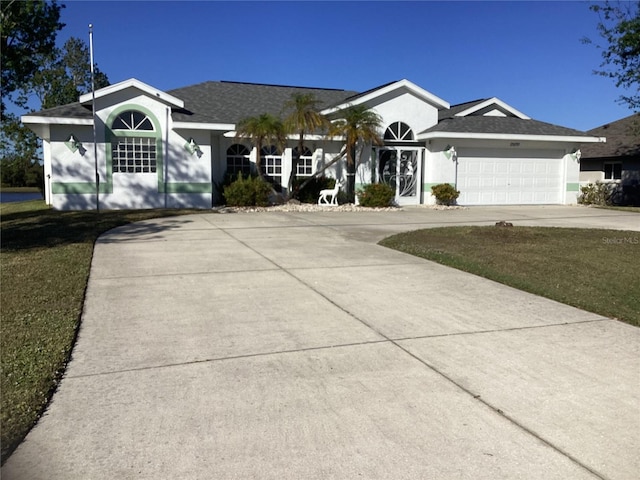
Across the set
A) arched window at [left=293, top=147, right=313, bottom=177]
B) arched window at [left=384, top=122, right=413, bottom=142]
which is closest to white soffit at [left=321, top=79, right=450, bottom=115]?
arched window at [left=384, top=122, right=413, bottom=142]

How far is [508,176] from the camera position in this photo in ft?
75.0

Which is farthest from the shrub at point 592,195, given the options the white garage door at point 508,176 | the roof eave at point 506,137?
the roof eave at point 506,137

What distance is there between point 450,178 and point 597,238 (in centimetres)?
1027

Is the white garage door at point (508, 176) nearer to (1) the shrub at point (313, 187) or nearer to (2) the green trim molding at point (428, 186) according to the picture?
(2) the green trim molding at point (428, 186)

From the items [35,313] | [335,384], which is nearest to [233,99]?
[35,313]

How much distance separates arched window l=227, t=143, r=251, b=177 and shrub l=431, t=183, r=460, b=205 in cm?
756

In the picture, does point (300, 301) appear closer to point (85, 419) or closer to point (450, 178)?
point (85, 419)

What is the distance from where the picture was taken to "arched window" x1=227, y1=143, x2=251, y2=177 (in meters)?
21.1

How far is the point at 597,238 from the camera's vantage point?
39.4 ft

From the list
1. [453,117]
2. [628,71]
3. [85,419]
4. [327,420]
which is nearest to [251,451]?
[327,420]

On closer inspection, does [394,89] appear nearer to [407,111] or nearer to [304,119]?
[407,111]

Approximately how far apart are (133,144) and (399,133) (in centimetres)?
1049

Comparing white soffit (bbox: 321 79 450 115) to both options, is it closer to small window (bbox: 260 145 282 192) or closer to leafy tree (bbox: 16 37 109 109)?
small window (bbox: 260 145 282 192)

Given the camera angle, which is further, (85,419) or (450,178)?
(450,178)
